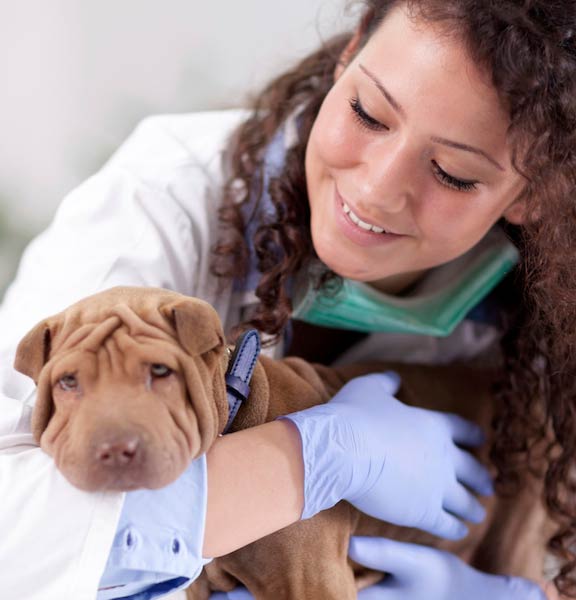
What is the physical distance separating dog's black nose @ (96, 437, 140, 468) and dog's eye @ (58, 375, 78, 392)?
3.3 inches

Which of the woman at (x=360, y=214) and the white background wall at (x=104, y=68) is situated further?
the white background wall at (x=104, y=68)

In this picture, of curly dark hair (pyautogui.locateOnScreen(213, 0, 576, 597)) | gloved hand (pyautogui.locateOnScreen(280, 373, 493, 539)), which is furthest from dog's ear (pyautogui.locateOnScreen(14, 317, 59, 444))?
curly dark hair (pyautogui.locateOnScreen(213, 0, 576, 597))

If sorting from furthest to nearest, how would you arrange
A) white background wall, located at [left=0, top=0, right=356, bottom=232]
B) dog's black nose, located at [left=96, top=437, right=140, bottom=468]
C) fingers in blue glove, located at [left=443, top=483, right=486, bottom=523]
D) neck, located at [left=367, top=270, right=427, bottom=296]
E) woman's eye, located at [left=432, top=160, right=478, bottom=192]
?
white background wall, located at [left=0, top=0, right=356, bottom=232]
neck, located at [left=367, top=270, right=427, bottom=296]
fingers in blue glove, located at [left=443, top=483, right=486, bottom=523]
woman's eye, located at [left=432, top=160, right=478, bottom=192]
dog's black nose, located at [left=96, top=437, right=140, bottom=468]

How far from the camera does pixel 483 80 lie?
1.16m

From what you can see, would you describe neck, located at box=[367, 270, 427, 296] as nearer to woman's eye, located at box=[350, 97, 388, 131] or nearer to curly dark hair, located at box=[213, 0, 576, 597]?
curly dark hair, located at box=[213, 0, 576, 597]

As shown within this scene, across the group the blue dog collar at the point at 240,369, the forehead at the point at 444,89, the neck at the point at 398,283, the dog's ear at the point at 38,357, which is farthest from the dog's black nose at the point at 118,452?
the neck at the point at 398,283

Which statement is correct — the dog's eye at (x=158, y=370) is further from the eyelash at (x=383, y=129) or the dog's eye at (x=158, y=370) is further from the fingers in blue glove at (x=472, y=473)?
the fingers in blue glove at (x=472, y=473)

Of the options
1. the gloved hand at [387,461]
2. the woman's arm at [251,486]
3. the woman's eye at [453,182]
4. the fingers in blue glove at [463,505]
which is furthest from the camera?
the fingers in blue glove at [463,505]

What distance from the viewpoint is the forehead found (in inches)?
45.6

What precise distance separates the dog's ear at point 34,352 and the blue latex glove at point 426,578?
1.94ft

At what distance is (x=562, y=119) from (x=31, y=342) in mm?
812

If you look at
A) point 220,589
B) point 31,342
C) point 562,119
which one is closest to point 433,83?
point 562,119

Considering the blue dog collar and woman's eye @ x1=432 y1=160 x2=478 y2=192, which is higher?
woman's eye @ x1=432 y1=160 x2=478 y2=192

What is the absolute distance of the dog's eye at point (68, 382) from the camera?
2.84 feet
